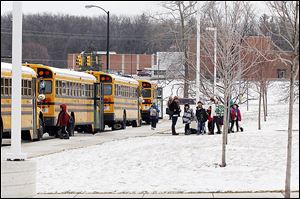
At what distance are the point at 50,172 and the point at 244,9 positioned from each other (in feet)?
23.5

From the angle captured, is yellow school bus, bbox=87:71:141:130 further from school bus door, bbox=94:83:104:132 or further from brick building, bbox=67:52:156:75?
brick building, bbox=67:52:156:75

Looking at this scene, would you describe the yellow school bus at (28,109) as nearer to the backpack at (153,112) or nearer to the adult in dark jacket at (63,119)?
the adult in dark jacket at (63,119)

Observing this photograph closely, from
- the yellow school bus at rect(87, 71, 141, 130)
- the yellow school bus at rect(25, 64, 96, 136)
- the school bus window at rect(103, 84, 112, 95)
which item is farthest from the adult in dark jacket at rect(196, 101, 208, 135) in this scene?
the school bus window at rect(103, 84, 112, 95)

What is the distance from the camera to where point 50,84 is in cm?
2694

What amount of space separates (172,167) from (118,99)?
20.4m

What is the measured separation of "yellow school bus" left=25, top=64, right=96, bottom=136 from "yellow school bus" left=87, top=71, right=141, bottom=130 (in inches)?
55.8

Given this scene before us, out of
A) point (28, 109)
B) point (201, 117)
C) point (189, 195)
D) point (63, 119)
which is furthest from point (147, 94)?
point (189, 195)

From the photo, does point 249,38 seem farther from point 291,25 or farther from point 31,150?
point 291,25

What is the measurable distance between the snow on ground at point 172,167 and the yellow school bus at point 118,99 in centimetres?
1426

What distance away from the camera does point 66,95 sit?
28.6 metres

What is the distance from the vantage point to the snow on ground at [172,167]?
12852 millimetres

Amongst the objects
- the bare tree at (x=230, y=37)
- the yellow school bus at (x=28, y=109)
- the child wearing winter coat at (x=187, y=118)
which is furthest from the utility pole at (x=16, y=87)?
the child wearing winter coat at (x=187, y=118)

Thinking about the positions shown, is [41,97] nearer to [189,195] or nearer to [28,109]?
[28,109]

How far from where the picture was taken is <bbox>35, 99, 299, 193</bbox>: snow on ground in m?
12.9
